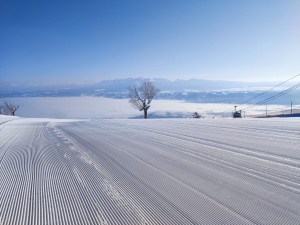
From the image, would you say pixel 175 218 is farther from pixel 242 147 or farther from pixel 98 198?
pixel 242 147

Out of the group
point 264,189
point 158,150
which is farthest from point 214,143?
point 264,189

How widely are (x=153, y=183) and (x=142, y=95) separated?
5135 cm

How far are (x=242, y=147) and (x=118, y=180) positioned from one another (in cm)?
412

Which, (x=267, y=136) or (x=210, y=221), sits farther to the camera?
(x=267, y=136)

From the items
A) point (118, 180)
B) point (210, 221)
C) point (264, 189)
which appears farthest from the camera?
point (118, 180)

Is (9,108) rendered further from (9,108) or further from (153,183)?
(153,183)

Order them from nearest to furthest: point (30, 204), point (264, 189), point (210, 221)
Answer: point (210, 221)
point (30, 204)
point (264, 189)

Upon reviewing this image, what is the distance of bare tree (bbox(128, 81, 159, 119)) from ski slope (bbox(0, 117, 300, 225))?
4682cm

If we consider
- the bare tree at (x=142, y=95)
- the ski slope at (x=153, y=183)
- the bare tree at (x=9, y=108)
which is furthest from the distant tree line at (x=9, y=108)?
the ski slope at (x=153, y=183)

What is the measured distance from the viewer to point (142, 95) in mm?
56031

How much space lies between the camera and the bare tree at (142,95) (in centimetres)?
5531

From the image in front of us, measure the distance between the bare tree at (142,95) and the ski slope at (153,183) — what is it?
4682 cm

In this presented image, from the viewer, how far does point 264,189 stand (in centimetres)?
451

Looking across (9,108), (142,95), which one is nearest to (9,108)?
(9,108)
